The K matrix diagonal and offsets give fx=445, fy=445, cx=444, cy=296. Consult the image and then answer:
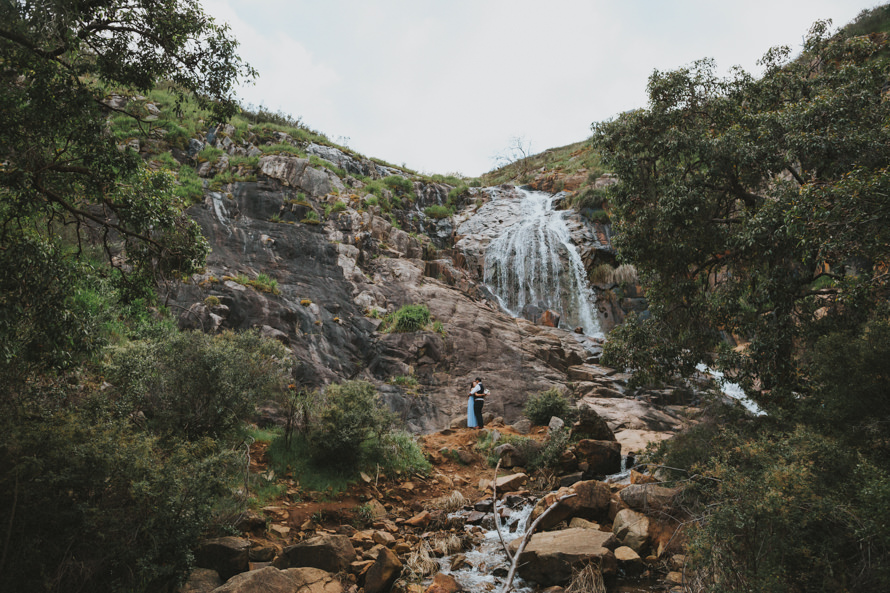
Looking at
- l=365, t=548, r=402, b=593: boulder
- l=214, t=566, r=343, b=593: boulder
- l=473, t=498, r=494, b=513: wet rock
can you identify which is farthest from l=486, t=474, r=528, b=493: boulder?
l=214, t=566, r=343, b=593: boulder

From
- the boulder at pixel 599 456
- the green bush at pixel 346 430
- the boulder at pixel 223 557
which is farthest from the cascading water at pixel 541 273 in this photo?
the boulder at pixel 223 557

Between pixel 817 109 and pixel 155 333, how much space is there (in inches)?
592

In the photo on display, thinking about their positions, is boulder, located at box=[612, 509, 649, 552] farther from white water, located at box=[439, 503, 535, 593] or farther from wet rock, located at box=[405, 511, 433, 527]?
wet rock, located at box=[405, 511, 433, 527]

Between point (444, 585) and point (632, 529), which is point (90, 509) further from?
point (632, 529)

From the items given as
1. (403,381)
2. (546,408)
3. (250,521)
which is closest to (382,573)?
(250,521)

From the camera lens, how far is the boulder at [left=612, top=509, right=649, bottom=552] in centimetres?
707

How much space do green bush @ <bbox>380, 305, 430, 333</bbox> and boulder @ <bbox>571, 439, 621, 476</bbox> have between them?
10.4 metres

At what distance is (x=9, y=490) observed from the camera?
436 centimetres

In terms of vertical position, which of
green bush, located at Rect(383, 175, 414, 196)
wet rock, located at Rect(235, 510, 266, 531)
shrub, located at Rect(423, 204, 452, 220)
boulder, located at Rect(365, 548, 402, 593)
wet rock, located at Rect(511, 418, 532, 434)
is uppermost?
green bush, located at Rect(383, 175, 414, 196)

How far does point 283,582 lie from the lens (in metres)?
5.31

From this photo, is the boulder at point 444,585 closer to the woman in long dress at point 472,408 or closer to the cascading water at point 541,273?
the woman in long dress at point 472,408

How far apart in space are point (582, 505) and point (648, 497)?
119cm

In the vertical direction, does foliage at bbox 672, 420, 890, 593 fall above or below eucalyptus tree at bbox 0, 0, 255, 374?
below

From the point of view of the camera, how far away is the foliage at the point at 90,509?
169 inches
